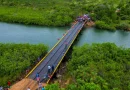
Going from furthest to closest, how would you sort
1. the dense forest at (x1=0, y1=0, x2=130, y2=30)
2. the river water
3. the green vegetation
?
the dense forest at (x1=0, y1=0, x2=130, y2=30) → the river water → the green vegetation

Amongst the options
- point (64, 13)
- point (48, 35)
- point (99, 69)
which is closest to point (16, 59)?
point (99, 69)

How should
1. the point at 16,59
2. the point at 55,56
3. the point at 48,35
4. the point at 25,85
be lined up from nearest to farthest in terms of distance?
the point at 25,85 < the point at 16,59 < the point at 55,56 < the point at 48,35

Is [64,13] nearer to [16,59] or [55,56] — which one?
[55,56]

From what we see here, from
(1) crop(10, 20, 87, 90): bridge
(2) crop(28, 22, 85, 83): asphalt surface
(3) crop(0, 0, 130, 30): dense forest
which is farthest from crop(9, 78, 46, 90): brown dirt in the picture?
(3) crop(0, 0, 130, 30): dense forest

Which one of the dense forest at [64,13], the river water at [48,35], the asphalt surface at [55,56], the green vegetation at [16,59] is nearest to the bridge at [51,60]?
the asphalt surface at [55,56]

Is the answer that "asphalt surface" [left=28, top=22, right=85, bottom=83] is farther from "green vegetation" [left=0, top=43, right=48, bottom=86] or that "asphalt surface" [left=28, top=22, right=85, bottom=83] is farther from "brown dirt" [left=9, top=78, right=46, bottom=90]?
"green vegetation" [left=0, top=43, right=48, bottom=86]

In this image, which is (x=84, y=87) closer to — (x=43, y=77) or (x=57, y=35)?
(x=43, y=77)

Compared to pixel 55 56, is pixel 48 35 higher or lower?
lower

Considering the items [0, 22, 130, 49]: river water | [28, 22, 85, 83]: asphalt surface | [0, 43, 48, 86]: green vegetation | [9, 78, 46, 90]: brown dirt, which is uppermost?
[0, 43, 48, 86]: green vegetation
